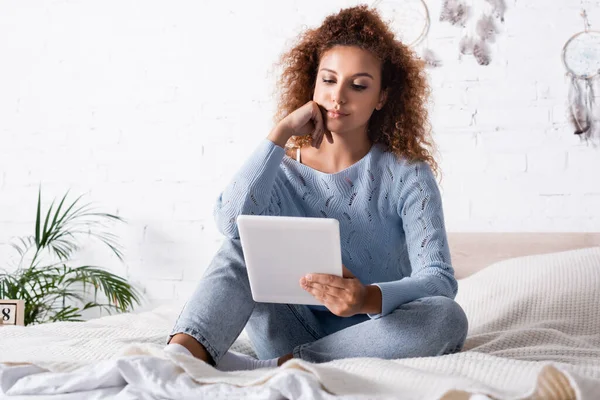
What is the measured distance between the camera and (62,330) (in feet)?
6.20

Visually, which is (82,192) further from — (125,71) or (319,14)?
(319,14)

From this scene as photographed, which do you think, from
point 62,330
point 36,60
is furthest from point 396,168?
point 36,60

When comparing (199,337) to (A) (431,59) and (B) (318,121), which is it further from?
(A) (431,59)

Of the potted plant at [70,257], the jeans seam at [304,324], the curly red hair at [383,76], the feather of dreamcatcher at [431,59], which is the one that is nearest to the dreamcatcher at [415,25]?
the feather of dreamcatcher at [431,59]

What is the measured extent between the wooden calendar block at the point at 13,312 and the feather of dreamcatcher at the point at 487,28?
177 cm

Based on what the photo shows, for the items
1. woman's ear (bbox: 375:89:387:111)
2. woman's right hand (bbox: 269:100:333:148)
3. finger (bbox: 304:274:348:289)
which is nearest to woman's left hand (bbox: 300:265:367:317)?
finger (bbox: 304:274:348:289)

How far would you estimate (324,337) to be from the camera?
4.99ft

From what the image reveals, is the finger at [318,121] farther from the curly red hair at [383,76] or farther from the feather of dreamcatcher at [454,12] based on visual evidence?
the feather of dreamcatcher at [454,12]

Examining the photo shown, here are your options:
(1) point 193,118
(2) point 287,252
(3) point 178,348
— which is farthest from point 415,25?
(3) point 178,348

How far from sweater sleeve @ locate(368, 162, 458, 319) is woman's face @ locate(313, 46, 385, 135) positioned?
0.17 m

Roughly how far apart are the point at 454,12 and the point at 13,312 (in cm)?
177

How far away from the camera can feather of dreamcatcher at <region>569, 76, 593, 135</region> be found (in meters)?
2.56

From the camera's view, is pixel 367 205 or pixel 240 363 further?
pixel 367 205

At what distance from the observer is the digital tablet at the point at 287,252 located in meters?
1.29
